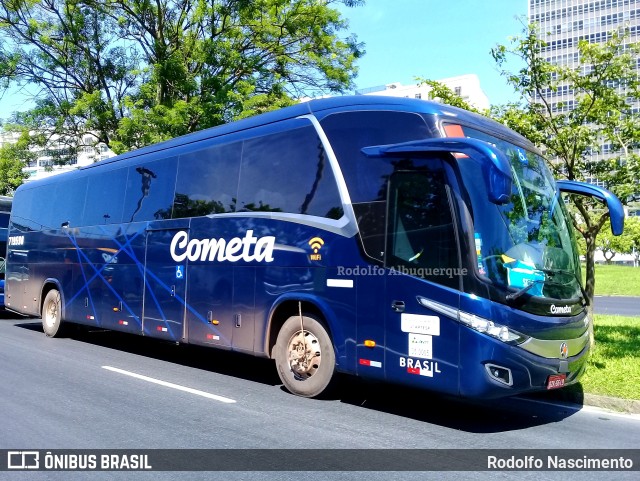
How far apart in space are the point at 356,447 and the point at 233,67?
54.0 ft

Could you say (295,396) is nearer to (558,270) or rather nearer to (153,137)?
(558,270)

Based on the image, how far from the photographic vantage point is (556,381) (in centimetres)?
629

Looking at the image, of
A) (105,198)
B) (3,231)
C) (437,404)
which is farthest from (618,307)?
(3,231)

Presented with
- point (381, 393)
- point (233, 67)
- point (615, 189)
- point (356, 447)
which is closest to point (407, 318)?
point (356, 447)

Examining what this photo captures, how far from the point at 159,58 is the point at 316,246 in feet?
47.1

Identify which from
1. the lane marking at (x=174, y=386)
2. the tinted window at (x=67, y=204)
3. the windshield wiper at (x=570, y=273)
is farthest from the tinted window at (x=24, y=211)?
the windshield wiper at (x=570, y=273)

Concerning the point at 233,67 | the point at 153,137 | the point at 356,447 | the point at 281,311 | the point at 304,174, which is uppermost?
the point at 233,67

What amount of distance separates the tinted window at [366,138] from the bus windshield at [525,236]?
68 centimetres

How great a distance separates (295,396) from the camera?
7.78 meters

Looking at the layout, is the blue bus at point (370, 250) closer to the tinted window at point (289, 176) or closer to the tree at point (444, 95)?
the tinted window at point (289, 176)

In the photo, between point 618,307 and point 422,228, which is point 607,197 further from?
point 618,307

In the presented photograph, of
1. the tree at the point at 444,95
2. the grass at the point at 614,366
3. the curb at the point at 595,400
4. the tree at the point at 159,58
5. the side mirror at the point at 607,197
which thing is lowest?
the curb at the point at 595,400

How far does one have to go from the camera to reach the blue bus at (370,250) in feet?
19.8

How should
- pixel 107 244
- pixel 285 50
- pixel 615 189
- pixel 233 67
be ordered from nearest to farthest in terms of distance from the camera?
pixel 615 189, pixel 107 244, pixel 233 67, pixel 285 50
